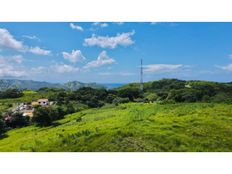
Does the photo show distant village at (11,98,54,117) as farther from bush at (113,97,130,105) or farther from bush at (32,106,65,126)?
bush at (113,97,130,105)

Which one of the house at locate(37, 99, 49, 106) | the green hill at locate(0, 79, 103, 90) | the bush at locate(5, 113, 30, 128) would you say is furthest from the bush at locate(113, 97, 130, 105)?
the bush at locate(5, 113, 30, 128)

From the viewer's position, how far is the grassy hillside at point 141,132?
10609mm

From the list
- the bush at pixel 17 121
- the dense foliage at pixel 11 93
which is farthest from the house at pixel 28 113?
the dense foliage at pixel 11 93

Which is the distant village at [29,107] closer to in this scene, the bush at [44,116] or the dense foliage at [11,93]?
the bush at [44,116]

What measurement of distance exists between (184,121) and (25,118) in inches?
253

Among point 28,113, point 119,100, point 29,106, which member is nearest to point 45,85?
point 29,106

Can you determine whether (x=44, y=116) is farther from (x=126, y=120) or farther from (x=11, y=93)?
(x=11, y=93)

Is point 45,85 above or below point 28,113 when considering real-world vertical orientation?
above

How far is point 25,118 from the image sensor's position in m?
14.4

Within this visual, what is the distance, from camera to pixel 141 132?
436 inches

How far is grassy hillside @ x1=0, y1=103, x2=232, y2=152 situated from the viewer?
418 inches

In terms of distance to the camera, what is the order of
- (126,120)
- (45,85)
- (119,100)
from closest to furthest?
1. (126,120)
2. (45,85)
3. (119,100)
